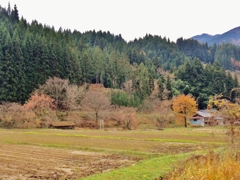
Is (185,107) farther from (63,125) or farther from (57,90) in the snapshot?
A: (57,90)

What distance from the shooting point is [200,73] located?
262 feet

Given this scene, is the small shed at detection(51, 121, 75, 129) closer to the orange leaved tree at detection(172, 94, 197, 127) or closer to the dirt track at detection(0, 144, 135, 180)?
the orange leaved tree at detection(172, 94, 197, 127)

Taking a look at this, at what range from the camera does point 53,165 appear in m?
15.4

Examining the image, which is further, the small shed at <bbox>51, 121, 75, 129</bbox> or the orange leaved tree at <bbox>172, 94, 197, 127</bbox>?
the orange leaved tree at <bbox>172, 94, 197, 127</bbox>

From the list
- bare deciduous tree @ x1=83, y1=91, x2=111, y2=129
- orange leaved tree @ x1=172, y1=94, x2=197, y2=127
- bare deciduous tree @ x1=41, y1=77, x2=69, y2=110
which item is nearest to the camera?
bare deciduous tree @ x1=83, y1=91, x2=111, y2=129

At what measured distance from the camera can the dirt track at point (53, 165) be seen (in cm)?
1301

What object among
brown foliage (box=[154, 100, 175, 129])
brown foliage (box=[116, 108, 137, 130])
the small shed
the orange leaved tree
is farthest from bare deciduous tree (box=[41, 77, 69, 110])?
the orange leaved tree

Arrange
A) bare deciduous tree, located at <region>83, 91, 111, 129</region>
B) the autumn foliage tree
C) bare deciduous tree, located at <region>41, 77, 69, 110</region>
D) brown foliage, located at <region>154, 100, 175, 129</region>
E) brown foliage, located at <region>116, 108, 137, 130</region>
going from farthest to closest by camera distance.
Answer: brown foliage, located at <region>154, 100, 175, 129</region>
bare deciduous tree, located at <region>41, 77, 69, 110</region>
bare deciduous tree, located at <region>83, 91, 111, 129</region>
brown foliage, located at <region>116, 108, 137, 130</region>
the autumn foliage tree

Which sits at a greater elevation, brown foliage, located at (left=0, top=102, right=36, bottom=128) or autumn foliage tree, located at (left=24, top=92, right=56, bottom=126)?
autumn foliage tree, located at (left=24, top=92, right=56, bottom=126)

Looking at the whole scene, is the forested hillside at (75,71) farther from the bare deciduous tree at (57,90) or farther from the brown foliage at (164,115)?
the brown foliage at (164,115)

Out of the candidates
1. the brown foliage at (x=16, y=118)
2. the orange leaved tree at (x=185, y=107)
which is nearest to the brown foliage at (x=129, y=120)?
the orange leaved tree at (x=185, y=107)

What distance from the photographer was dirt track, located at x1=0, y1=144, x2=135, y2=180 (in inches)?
512

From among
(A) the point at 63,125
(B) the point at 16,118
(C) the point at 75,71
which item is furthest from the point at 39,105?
(C) the point at 75,71

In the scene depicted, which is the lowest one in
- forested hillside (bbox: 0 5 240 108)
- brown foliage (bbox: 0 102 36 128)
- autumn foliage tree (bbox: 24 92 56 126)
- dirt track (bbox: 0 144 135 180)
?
dirt track (bbox: 0 144 135 180)
